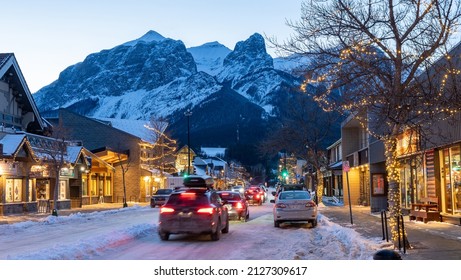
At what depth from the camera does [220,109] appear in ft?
365

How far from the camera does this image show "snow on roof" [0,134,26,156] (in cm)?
3331

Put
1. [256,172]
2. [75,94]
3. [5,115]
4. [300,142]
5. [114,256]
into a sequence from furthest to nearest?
[256,172] → [300,142] → [5,115] → [75,94] → [114,256]

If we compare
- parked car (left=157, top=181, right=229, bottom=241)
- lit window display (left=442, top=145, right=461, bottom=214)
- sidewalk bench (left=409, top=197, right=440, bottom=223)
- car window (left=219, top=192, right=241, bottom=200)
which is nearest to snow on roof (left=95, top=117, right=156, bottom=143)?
car window (left=219, top=192, right=241, bottom=200)

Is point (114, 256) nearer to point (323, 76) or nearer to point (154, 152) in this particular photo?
point (323, 76)

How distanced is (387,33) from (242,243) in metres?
7.02

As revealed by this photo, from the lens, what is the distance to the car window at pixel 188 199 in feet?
55.1

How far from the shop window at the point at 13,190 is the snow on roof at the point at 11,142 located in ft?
6.76

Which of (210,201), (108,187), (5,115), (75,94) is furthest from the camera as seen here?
(108,187)

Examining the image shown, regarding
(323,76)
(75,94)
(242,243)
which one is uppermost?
Result: (75,94)

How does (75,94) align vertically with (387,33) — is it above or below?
above

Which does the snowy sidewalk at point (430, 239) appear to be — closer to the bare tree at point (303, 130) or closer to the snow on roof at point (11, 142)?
the snow on roof at point (11, 142)

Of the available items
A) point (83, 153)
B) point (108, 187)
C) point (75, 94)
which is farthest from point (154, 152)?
point (75, 94)

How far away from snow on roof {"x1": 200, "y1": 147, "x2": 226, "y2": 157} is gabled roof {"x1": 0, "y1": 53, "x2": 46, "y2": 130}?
10572 centimetres

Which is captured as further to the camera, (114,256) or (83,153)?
(83,153)
